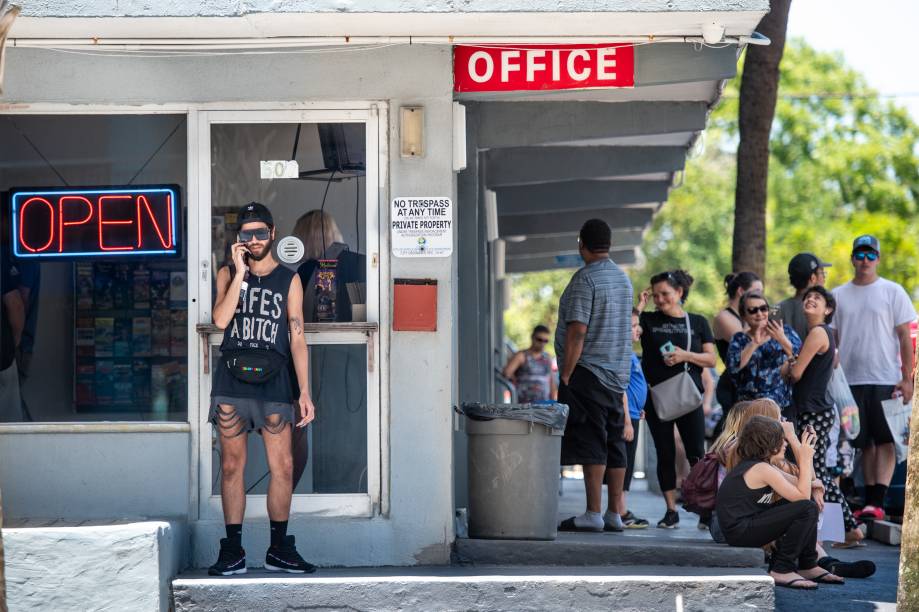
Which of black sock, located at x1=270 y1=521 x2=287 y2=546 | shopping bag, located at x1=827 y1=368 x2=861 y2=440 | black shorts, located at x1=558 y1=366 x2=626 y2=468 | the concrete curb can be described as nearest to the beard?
black sock, located at x1=270 y1=521 x2=287 y2=546

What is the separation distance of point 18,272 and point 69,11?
171cm

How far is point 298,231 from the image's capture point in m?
7.43

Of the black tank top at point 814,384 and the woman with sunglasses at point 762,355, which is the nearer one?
the woman with sunglasses at point 762,355

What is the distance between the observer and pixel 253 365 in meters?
6.77

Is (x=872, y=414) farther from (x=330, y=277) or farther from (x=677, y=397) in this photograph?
(x=330, y=277)

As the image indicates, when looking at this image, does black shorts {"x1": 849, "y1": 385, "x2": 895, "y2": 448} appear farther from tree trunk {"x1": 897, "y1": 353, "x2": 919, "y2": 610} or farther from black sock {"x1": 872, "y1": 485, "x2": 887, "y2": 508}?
tree trunk {"x1": 897, "y1": 353, "x2": 919, "y2": 610}

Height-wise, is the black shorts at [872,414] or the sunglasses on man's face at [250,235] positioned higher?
the sunglasses on man's face at [250,235]

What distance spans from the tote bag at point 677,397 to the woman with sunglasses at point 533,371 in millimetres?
7737

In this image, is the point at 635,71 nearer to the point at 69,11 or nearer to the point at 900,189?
the point at 69,11

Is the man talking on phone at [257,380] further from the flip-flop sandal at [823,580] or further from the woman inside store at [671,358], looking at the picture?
the flip-flop sandal at [823,580]

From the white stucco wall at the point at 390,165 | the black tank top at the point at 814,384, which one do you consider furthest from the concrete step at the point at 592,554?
the black tank top at the point at 814,384

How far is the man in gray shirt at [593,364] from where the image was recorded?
311 inches

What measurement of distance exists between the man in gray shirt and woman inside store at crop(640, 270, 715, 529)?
679 mm

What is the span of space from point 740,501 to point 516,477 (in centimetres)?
131
